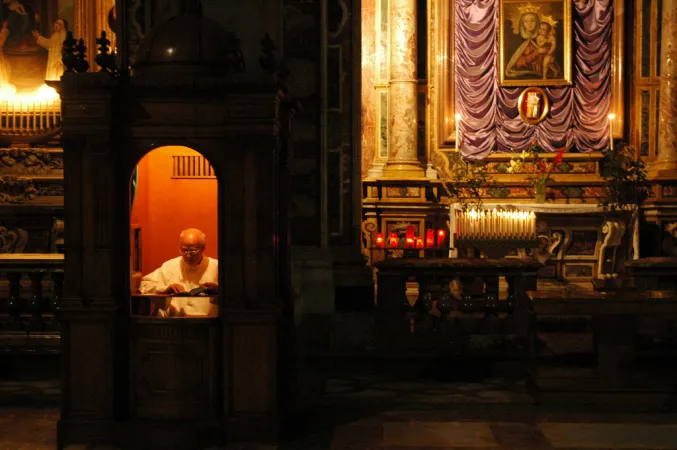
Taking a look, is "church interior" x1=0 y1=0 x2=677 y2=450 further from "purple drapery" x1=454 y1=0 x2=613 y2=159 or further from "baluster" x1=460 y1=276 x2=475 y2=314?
"purple drapery" x1=454 y1=0 x2=613 y2=159

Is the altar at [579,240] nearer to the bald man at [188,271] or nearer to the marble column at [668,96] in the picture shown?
Result: the marble column at [668,96]

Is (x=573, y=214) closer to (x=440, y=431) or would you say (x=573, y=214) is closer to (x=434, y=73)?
(x=434, y=73)

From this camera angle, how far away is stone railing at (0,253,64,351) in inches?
368

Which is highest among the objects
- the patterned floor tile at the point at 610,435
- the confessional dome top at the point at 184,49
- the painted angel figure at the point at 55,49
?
the painted angel figure at the point at 55,49

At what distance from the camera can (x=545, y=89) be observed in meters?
19.8

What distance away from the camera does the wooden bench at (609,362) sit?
7996mm

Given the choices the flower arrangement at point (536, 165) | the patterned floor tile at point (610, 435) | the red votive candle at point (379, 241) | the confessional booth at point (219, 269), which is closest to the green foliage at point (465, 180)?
the flower arrangement at point (536, 165)

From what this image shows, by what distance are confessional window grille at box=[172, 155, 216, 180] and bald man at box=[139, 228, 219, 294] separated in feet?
1.93

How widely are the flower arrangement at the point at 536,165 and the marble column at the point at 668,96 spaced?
6.27 feet

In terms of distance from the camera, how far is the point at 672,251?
18.2m

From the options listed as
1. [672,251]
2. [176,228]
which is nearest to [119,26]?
[176,228]

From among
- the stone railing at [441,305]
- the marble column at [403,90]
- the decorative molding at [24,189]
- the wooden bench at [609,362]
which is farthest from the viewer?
the marble column at [403,90]

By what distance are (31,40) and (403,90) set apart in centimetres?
697

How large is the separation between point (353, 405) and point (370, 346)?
6.29ft
